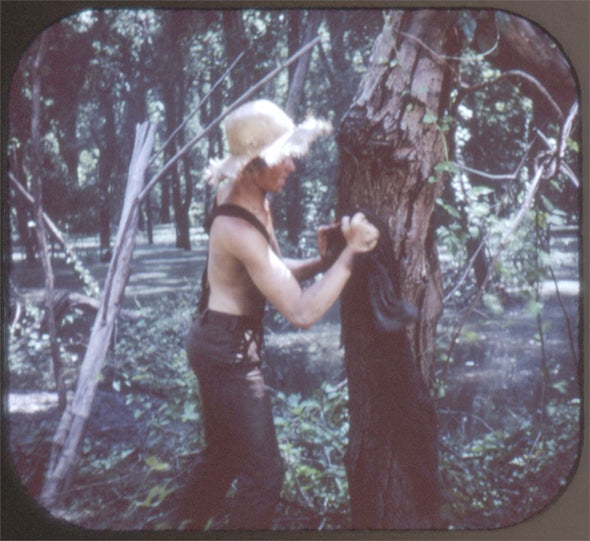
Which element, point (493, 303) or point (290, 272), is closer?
point (290, 272)

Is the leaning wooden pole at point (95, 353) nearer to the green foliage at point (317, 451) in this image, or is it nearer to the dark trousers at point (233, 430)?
the dark trousers at point (233, 430)

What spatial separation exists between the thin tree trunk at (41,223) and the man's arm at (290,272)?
0.49 m

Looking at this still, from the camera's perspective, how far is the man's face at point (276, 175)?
2.26 metres

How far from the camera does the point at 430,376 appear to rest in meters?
2.38

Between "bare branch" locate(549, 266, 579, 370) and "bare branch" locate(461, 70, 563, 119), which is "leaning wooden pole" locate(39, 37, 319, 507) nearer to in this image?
"bare branch" locate(461, 70, 563, 119)

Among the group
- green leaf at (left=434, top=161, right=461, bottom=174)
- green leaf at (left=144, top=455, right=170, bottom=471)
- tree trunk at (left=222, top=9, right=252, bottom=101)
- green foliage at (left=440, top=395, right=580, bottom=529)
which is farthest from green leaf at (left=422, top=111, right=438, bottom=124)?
green leaf at (left=144, top=455, right=170, bottom=471)

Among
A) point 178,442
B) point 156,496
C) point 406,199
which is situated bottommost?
point 156,496

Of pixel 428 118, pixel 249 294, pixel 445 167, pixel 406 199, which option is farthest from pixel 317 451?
pixel 428 118

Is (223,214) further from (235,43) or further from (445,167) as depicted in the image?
(445,167)

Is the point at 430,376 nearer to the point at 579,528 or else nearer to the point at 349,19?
the point at 579,528

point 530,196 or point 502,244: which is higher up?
point 530,196

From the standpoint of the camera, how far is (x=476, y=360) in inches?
93.7

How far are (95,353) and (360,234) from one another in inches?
31.0

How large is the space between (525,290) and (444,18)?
0.77m
